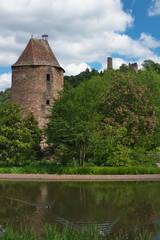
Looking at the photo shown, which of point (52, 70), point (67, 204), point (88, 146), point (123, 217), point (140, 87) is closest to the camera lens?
point (123, 217)

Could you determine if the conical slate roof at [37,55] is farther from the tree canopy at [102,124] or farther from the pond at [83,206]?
the pond at [83,206]

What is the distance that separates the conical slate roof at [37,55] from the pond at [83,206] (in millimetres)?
20495

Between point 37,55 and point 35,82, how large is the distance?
142 inches

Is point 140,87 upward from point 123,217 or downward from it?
upward

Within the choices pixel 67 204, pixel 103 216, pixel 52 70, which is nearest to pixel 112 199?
pixel 67 204

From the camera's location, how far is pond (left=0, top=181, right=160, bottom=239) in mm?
8906

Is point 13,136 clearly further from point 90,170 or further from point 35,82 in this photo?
point 35,82

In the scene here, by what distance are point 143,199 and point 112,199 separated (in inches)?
52.2

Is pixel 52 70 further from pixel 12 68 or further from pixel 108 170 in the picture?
pixel 108 170

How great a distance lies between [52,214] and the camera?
33.0ft

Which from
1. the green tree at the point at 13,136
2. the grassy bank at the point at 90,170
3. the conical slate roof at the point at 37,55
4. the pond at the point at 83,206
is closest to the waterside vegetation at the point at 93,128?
the green tree at the point at 13,136

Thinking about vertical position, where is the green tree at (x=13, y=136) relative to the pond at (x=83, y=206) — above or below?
above

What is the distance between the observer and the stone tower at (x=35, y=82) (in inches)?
1323

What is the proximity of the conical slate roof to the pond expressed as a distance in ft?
67.2
